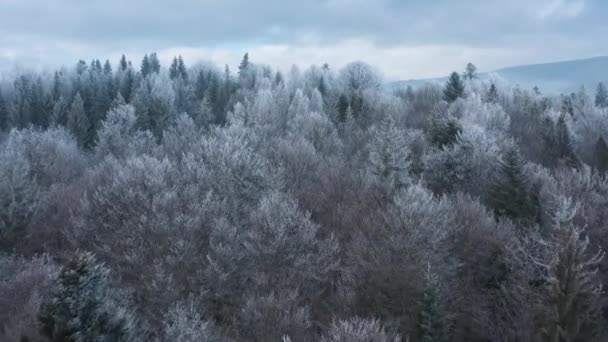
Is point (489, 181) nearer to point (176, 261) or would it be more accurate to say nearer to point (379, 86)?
point (176, 261)

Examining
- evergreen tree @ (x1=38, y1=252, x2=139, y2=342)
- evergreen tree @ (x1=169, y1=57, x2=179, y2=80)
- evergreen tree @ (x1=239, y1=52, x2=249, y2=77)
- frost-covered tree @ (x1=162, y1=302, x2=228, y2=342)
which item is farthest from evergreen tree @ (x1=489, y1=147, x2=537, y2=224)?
evergreen tree @ (x1=169, y1=57, x2=179, y2=80)

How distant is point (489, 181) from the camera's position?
37.1 m

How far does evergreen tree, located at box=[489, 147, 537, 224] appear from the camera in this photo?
1241 inches

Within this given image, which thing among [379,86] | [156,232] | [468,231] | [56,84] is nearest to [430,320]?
[468,231]

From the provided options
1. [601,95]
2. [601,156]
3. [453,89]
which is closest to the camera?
[601,156]

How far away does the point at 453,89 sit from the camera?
6900cm

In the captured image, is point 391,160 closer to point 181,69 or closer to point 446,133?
point 446,133

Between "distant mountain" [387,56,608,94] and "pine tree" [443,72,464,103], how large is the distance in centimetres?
2933

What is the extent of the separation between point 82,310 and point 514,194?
25.1m

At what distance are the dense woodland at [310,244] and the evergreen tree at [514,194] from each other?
10cm

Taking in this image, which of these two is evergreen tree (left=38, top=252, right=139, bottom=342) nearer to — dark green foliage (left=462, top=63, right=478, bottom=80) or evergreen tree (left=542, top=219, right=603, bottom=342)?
evergreen tree (left=542, top=219, right=603, bottom=342)

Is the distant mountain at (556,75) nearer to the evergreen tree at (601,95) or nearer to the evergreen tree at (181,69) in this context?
the evergreen tree at (601,95)

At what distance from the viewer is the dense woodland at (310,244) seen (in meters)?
21.4

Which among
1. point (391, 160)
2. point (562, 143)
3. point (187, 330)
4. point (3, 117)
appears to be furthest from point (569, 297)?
point (3, 117)
